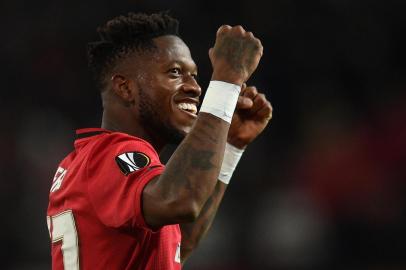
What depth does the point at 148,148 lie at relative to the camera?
2.57 meters

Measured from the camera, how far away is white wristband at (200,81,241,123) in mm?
2443

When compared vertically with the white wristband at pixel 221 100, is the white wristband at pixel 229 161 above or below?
below

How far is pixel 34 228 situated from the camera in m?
7.47

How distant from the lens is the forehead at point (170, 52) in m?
2.97

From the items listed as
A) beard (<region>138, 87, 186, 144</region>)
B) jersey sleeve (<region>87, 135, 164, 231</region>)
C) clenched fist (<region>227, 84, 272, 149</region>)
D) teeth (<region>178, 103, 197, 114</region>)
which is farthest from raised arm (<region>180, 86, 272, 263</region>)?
jersey sleeve (<region>87, 135, 164, 231</region>)

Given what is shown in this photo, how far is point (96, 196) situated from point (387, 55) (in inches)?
266

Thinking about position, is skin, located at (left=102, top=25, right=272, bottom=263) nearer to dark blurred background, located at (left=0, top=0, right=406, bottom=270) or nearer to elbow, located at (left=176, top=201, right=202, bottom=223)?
elbow, located at (left=176, top=201, right=202, bottom=223)

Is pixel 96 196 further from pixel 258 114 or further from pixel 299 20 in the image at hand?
pixel 299 20

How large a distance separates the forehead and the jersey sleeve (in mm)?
520

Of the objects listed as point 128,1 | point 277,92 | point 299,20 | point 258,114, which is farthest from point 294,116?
point 258,114

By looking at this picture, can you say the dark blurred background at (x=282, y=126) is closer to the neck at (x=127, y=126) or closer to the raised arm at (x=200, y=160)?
the neck at (x=127, y=126)

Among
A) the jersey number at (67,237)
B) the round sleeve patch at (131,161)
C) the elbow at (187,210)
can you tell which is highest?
the round sleeve patch at (131,161)

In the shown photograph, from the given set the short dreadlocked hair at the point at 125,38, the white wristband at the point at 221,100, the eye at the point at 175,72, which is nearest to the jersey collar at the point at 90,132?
the short dreadlocked hair at the point at 125,38

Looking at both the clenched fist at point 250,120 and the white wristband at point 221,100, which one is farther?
the clenched fist at point 250,120
